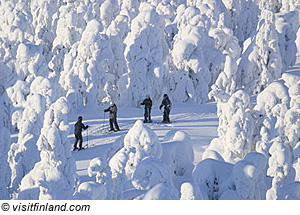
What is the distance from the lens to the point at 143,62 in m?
28.8

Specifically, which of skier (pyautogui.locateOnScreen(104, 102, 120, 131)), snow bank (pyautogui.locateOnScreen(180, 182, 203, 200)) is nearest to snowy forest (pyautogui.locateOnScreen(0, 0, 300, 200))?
snow bank (pyautogui.locateOnScreen(180, 182, 203, 200))

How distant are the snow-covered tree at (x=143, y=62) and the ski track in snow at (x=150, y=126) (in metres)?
2.76

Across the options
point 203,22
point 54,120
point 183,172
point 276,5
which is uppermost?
point 276,5

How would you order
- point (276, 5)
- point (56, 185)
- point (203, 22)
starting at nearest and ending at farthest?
point (56, 185) → point (203, 22) → point (276, 5)

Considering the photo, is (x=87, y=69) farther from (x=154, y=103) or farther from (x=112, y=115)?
(x=112, y=115)

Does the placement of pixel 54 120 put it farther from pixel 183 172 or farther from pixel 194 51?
pixel 194 51

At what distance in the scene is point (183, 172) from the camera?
1638cm

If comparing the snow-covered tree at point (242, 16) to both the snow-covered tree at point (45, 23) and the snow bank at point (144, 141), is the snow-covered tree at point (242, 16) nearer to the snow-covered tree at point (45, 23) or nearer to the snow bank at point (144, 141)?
the snow-covered tree at point (45, 23)

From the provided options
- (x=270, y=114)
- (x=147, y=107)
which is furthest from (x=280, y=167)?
(x=147, y=107)

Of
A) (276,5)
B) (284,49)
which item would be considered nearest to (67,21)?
(284,49)

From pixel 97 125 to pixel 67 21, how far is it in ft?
54.0

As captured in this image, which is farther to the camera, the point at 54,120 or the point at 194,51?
the point at 194,51

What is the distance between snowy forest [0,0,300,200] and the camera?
40.6 ft

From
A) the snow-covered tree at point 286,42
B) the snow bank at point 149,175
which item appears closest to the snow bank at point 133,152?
the snow bank at point 149,175
